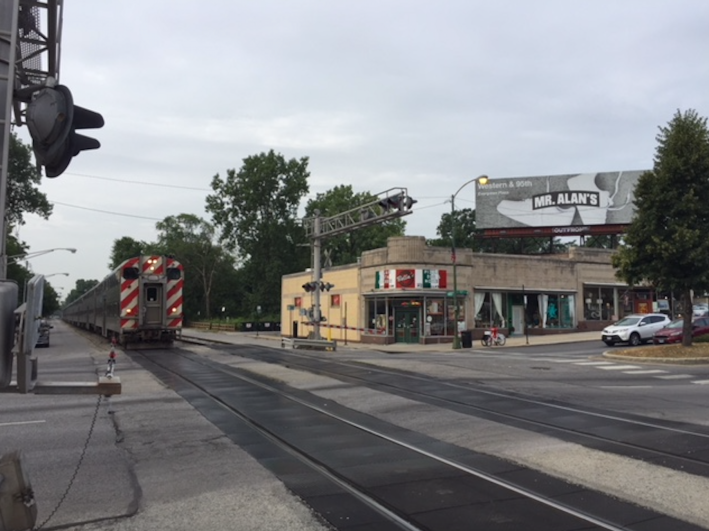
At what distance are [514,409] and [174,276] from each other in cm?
1752

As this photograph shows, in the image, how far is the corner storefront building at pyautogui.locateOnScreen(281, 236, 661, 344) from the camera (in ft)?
126

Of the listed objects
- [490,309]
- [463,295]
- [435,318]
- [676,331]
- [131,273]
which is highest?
[131,273]

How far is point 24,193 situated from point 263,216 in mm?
27273

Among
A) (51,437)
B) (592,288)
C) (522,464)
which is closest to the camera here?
(522,464)

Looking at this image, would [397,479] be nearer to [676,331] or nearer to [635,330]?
[676,331]

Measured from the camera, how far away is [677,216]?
23203 millimetres

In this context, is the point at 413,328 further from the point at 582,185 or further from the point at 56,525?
the point at 56,525

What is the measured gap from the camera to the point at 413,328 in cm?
3862

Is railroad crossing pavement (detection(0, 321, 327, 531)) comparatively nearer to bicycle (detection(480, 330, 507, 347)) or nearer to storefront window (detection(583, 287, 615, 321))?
bicycle (detection(480, 330, 507, 347))

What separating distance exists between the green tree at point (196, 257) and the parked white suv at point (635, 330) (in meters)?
63.4

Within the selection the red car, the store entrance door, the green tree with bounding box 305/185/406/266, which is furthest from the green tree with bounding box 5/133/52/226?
the red car

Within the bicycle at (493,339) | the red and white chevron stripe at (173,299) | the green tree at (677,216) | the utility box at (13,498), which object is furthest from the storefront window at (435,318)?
the utility box at (13,498)

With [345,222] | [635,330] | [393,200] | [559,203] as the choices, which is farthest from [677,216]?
[559,203]

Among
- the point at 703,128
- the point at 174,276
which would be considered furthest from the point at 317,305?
the point at 703,128
